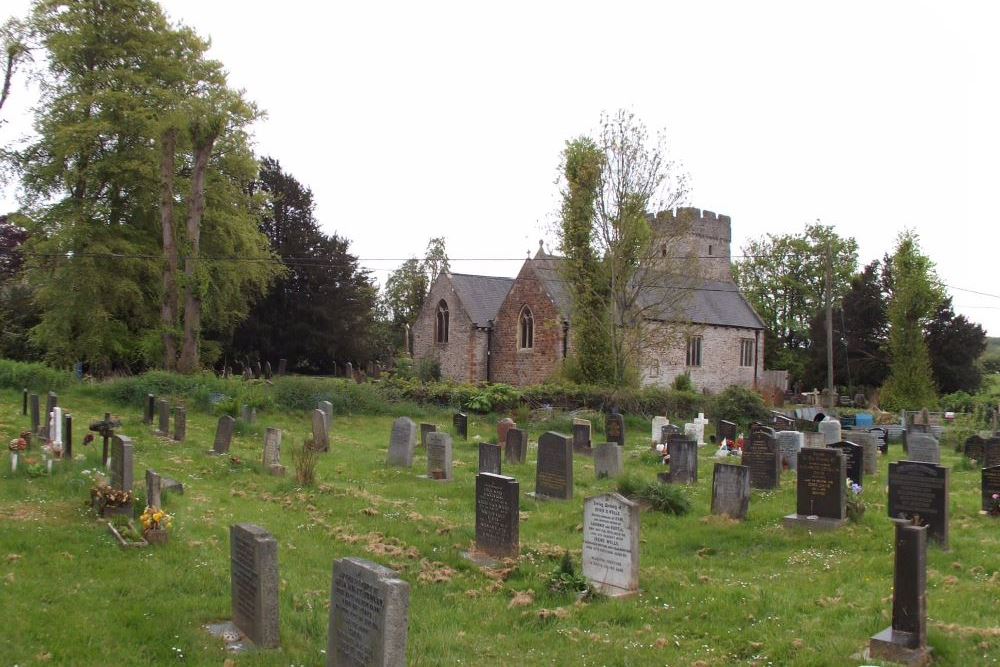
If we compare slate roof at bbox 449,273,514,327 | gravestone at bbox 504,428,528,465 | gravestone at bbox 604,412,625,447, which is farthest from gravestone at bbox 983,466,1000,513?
slate roof at bbox 449,273,514,327

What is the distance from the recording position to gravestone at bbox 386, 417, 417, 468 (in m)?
17.5

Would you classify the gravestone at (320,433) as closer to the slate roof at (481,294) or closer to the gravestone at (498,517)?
the gravestone at (498,517)

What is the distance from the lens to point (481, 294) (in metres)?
46.1

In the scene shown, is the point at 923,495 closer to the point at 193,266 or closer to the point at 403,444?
the point at 403,444

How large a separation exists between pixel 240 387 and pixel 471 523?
15.7m

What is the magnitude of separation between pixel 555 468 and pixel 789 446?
690 centimetres

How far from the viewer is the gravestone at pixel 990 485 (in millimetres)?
12344

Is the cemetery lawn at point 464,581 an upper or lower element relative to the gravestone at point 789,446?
lower

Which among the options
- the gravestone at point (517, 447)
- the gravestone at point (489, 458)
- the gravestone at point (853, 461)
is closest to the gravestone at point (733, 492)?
the gravestone at point (853, 461)

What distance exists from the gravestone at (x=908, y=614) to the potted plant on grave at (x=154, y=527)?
6980 mm

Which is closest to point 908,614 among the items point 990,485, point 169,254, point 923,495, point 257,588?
point 923,495

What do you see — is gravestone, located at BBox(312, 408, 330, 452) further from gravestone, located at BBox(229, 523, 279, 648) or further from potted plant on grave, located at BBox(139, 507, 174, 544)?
gravestone, located at BBox(229, 523, 279, 648)

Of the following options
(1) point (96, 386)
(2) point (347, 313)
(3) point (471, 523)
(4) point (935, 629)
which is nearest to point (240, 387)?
(1) point (96, 386)

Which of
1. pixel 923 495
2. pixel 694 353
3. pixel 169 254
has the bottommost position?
pixel 923 495
